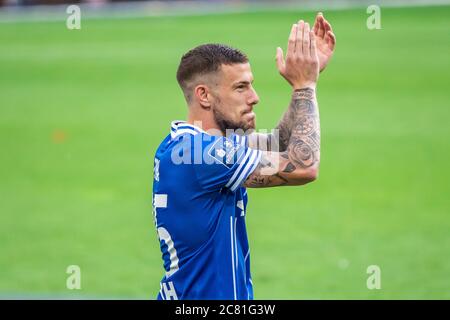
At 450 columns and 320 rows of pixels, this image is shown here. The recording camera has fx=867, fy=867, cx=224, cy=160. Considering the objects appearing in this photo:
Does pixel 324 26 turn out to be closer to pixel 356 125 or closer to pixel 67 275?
pixel 67 275

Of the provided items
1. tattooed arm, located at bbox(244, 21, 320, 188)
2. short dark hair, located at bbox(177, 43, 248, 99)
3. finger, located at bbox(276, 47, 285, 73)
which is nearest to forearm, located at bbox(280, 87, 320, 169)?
tattooed arm, located at bbox(244, 21, 320, 188)

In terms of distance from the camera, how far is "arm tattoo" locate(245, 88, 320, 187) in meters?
4.46

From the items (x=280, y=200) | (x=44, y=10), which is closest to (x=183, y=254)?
(x=280, y=200)

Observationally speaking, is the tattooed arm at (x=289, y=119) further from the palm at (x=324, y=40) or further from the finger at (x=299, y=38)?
the finger at (x=299, y=38)

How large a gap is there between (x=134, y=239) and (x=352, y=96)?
30.5 feet

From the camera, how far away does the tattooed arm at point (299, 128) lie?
14.6 feet

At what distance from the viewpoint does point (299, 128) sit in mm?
4523

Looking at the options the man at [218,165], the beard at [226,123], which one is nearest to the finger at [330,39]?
the man at [218,165]

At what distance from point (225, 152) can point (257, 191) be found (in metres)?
8.76

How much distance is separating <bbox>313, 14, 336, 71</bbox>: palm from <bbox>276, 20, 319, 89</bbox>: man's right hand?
43 cm

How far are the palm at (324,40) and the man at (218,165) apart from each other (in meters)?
0.37

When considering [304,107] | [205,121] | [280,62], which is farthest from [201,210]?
[280,62]

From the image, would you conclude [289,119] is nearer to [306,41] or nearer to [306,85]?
[306,85]

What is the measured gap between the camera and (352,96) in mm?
18891
